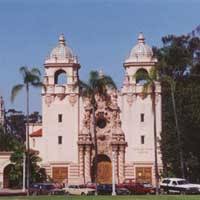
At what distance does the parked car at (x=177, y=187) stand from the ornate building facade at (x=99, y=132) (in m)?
12.3

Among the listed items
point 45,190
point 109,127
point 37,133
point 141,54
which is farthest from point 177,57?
point 45,190

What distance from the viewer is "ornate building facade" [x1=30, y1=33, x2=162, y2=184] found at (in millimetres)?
85500

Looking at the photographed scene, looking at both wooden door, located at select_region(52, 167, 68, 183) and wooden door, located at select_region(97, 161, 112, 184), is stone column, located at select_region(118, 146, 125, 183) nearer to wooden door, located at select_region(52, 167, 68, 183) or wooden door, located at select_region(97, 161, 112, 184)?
wooden door, located at select_region(97, 161, 112, 184)

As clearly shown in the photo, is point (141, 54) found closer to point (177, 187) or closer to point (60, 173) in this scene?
point (60, 173)

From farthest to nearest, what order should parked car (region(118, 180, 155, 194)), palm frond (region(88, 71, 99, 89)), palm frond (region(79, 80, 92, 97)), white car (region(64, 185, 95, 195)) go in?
palm frond (region(79, 80, 92, 97)) → palm frond (region(88, 71, 99, 89)) → white car (region(64, 185, 95, 195)) → parked car (region(118, 180, 155, 194))

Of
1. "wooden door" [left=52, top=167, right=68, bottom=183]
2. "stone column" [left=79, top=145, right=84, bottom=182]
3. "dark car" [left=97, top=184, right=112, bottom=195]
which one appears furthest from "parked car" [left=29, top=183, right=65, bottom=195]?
"stone column" [left=79, top=145, right=84, bottom=182]

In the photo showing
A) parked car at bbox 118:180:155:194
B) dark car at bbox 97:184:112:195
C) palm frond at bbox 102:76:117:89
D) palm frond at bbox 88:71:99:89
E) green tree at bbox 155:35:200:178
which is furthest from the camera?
green tree at bbox 155:35:200:178

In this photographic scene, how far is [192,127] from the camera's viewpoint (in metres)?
80.7

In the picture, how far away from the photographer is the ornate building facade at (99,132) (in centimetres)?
8550

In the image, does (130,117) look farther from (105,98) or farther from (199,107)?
(199,107)

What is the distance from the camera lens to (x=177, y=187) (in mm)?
69625

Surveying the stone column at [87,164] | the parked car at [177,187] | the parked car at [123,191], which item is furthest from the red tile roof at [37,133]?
the parked car at [123,191]

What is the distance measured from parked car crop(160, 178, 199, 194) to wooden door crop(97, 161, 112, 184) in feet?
44.9

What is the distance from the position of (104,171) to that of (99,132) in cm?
439
